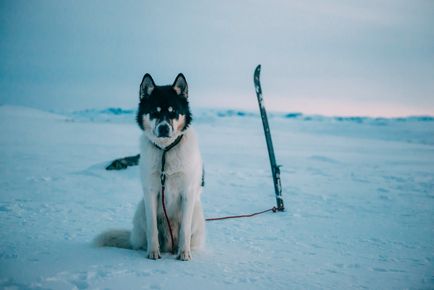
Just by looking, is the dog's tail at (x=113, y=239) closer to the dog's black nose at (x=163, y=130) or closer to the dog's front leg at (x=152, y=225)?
the dog's front leg at (x=152, y=225)

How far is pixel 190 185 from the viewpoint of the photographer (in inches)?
120

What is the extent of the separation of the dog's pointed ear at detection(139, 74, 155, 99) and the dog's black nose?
49 cm

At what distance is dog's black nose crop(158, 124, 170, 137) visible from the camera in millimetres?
2908

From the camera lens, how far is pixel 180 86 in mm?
3240

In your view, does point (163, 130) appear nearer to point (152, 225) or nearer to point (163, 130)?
point (163, 130)

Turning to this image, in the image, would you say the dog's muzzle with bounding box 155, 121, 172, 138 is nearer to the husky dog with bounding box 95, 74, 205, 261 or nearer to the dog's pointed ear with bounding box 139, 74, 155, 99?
the husky dog with bounding box 95, 74, 205, 261

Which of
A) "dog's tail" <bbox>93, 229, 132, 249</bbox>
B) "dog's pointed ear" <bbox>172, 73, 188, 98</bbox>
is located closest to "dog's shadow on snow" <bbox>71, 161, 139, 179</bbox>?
"dog's tail" <bbox>93, 229, 132, 249</bbox>

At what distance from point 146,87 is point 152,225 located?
1474mm

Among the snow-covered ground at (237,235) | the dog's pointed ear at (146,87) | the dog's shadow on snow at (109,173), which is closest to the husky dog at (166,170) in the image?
the dog's pointed ear at (146,87)

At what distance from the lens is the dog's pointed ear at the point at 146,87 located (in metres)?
3.13

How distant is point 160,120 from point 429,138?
33.8m

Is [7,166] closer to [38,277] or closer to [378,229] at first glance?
[38,277]

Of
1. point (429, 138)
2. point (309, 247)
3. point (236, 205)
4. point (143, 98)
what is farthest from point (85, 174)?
point (429, 138)

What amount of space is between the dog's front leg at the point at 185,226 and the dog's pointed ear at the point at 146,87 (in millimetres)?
1175
